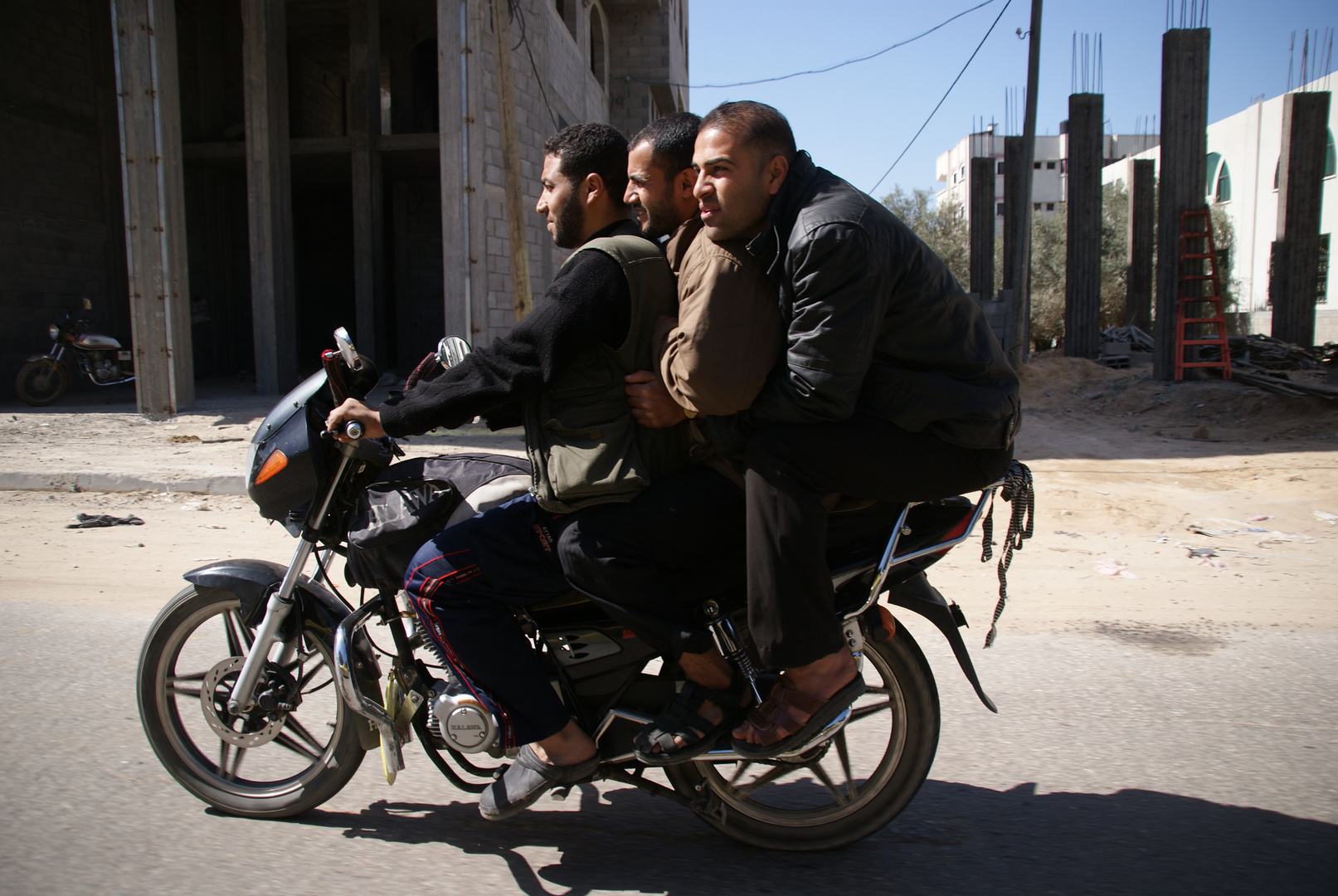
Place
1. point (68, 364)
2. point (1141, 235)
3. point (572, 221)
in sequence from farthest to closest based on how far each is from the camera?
point (1141, 235)
point (68, 364)
point (572, 221)

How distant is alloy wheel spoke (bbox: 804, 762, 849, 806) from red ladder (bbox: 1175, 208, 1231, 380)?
41.6 ft

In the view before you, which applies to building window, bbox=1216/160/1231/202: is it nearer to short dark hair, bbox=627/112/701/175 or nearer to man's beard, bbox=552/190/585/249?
short dark hair, bbox=627/112/701/175

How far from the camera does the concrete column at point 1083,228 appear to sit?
602 inches

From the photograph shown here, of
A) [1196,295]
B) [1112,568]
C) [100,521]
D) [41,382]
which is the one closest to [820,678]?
[1112,568]

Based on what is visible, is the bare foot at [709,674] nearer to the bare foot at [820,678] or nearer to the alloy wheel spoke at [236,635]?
the bare foot at [820,678]

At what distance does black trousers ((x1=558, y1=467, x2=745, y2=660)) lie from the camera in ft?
6.86

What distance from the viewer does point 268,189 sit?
1399 cm

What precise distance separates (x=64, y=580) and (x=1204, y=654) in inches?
221

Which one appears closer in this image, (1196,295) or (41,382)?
(1196,295)

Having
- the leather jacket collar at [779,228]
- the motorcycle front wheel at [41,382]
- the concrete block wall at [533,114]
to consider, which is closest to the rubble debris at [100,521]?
the concrete block wall at [533,114]

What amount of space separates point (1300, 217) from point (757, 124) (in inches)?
606

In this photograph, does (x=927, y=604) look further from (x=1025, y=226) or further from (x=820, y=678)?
(x=1025, y=226)

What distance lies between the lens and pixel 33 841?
2383mm

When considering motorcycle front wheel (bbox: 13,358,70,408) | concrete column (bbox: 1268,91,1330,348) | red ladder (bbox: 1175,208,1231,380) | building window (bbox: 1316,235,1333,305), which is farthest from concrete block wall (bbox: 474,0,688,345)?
building window (bbox: 1316,235,1333,305)
